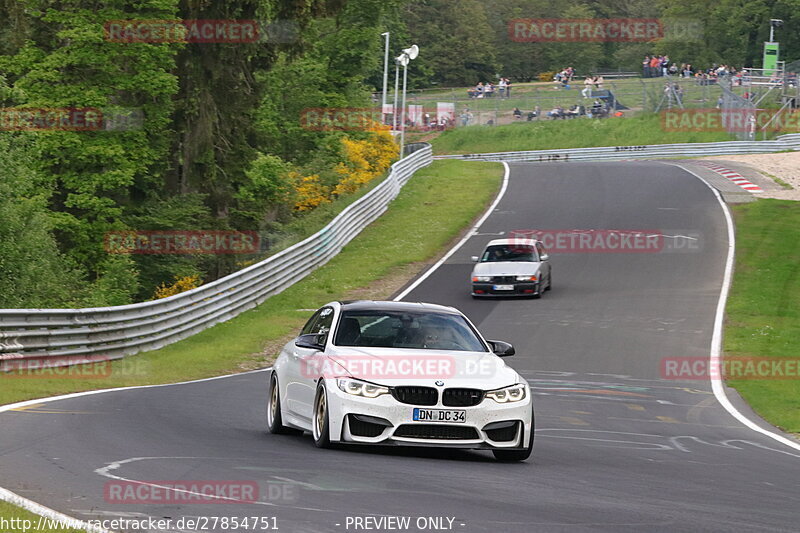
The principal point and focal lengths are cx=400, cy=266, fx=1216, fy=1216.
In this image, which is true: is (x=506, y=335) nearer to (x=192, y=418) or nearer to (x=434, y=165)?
(x=192, y=418)

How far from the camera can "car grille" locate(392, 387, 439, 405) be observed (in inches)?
414

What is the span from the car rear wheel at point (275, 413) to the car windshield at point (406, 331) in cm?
123

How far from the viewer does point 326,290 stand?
3291 centimetres

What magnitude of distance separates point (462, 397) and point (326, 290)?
22.4 meters

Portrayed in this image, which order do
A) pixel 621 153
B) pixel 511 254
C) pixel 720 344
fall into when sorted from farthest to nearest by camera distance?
pixel 621 153 < pixel 511 254 < pixel 720 344

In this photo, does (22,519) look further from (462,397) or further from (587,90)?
(587,90)

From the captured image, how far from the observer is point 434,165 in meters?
63.6

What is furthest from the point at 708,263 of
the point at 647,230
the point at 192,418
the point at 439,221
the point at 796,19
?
the point at 796,19

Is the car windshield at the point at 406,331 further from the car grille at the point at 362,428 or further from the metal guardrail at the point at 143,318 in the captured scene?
the metal guardrail at the point at 143,318

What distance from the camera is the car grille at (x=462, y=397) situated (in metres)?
10.6

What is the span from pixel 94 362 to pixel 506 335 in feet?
29.2

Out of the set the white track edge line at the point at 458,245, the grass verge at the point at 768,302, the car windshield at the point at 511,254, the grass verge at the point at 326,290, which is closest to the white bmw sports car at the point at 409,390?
the grass verge at the point at 326,290

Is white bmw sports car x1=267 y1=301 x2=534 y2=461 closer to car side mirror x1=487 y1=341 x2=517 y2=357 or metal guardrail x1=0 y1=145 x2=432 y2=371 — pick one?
car side mirror x1=487 y1=341 x2=517 y2=357

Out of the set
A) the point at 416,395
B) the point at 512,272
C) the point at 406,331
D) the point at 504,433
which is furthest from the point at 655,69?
the point at 416,395
